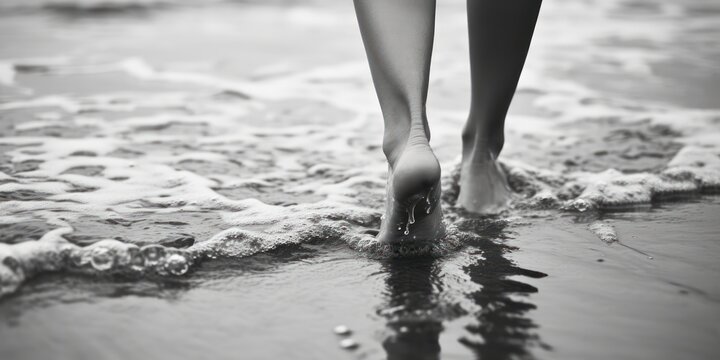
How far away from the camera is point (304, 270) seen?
62.0 inches

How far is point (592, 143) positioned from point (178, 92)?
2123 millimetres

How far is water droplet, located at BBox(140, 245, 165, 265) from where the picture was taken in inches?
60.3

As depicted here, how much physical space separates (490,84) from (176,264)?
102 centimetres

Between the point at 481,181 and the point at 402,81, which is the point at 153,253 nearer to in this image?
the point at 402,81

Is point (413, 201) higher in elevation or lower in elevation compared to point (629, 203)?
higher

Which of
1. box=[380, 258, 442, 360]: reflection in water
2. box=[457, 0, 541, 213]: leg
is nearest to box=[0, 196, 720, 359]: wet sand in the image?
box=[380, 258, 442, 360]: reflection in water

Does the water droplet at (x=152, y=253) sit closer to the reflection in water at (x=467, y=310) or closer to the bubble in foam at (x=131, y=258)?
the bubble in foam at (x=131, y=258)

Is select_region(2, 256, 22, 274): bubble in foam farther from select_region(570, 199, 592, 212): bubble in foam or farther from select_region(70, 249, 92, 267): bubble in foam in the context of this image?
select_region(570, 199, 592, 212): bubble in foam

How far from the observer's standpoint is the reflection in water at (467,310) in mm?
1198

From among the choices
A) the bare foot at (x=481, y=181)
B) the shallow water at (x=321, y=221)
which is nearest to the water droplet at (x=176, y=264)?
the shallow water at (x=321, y=221)

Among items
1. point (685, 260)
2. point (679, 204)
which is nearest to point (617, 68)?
point (679, 204)

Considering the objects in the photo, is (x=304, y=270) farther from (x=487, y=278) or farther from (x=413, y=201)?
(x=487, y=278)

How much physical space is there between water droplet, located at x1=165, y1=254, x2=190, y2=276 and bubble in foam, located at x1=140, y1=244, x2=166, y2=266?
20 mm

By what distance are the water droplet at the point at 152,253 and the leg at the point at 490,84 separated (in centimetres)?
92
